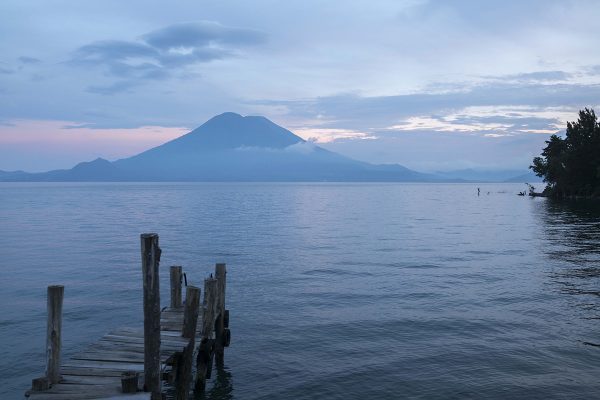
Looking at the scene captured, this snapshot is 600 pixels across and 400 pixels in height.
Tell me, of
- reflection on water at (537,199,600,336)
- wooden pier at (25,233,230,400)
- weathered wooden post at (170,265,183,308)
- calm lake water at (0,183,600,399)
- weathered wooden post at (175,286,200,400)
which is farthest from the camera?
reflection on water at (537,199,600,336)

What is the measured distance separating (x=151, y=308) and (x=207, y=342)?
389cm

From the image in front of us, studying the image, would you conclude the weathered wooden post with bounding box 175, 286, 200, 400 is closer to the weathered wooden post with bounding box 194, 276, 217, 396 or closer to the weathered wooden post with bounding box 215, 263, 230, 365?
the weathered wooden post with bounding box 194, 276, 217, 396

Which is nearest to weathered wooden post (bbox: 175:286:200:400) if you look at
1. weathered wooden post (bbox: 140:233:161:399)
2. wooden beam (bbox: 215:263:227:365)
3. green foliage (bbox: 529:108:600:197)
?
weathered wooden post (bbox: 140:233:161:399)

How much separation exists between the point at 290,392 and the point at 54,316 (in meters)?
6.33

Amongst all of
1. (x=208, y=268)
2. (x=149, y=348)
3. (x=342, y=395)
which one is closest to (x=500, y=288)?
(x=342, y=395)

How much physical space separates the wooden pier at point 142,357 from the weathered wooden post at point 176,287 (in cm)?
193

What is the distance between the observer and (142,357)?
42.1 feet

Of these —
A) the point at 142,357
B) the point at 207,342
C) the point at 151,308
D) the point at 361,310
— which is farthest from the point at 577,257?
the point at 151,308

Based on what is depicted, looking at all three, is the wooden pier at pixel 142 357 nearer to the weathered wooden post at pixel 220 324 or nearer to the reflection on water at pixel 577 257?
the weathered wooden post at pixel 220 324

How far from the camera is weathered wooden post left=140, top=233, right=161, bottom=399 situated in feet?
37.2

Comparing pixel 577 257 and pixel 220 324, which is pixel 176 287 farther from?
pixel 577 257

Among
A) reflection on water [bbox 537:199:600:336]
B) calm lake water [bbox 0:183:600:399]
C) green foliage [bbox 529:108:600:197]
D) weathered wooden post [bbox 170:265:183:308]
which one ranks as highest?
green foliage [bbox 529:108:600:197]

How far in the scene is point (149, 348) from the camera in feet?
37.7

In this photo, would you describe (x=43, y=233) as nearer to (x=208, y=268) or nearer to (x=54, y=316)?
(x=208, y=268)
